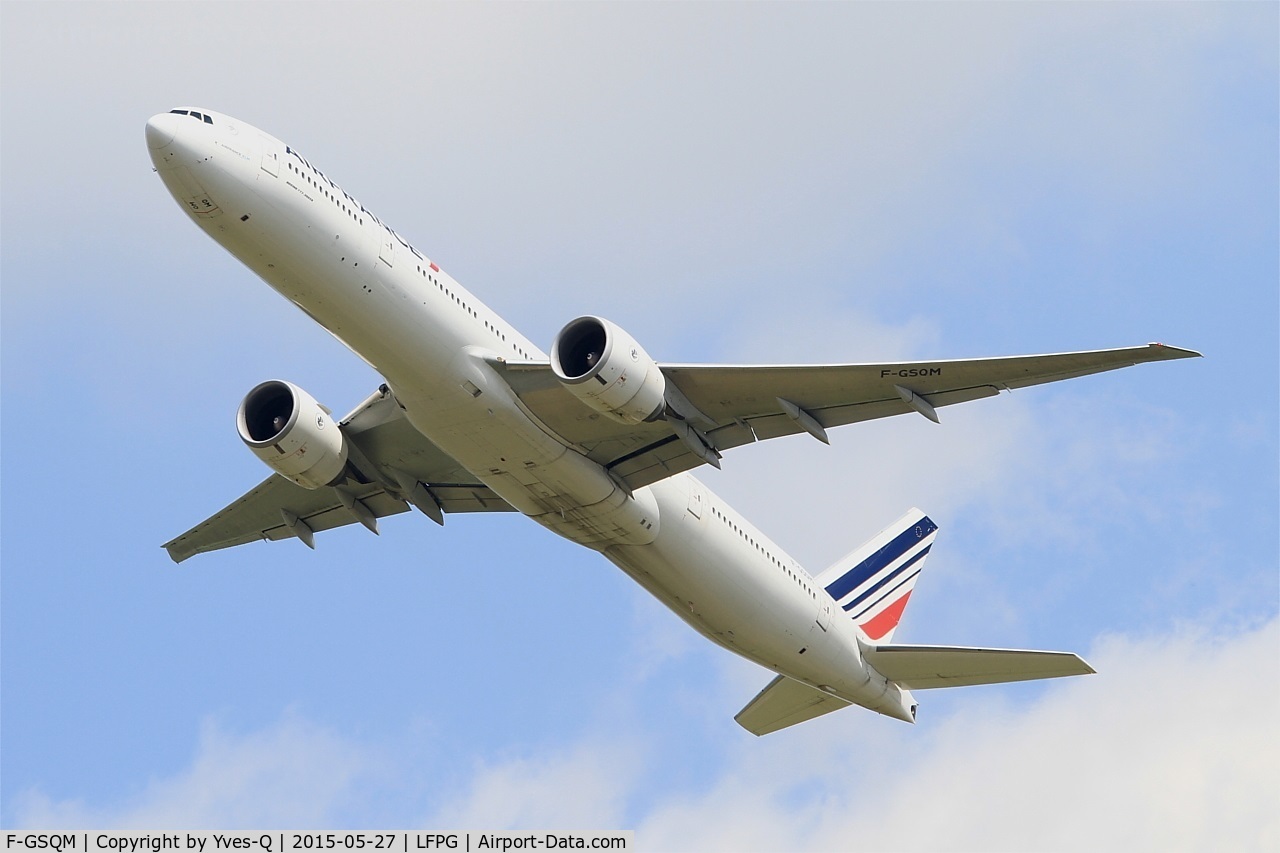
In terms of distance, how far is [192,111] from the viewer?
27.3 meters

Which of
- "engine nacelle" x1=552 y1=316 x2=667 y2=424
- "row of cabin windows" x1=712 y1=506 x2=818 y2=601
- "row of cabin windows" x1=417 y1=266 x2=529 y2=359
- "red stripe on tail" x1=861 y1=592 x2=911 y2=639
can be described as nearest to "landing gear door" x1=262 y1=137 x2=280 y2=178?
"row of cabin windows" x1=417 y1=266 x2=529 y2=359

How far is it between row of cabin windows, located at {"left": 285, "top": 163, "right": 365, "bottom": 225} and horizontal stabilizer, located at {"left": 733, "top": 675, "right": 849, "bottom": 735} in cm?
1554

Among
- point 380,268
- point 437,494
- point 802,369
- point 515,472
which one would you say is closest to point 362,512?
point 437,494

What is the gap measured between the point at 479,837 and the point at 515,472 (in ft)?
23.6

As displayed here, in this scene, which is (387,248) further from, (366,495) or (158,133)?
(366,495)

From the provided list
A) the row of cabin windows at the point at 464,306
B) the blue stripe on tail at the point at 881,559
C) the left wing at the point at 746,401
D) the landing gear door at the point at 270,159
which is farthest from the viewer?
the blue stripe on tail at the point at 881,559

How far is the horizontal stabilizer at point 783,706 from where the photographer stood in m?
38.4

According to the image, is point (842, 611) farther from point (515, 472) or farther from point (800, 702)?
point (515, 472)

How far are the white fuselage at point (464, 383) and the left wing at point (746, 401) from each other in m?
0.44

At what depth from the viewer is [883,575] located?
39719 mm
